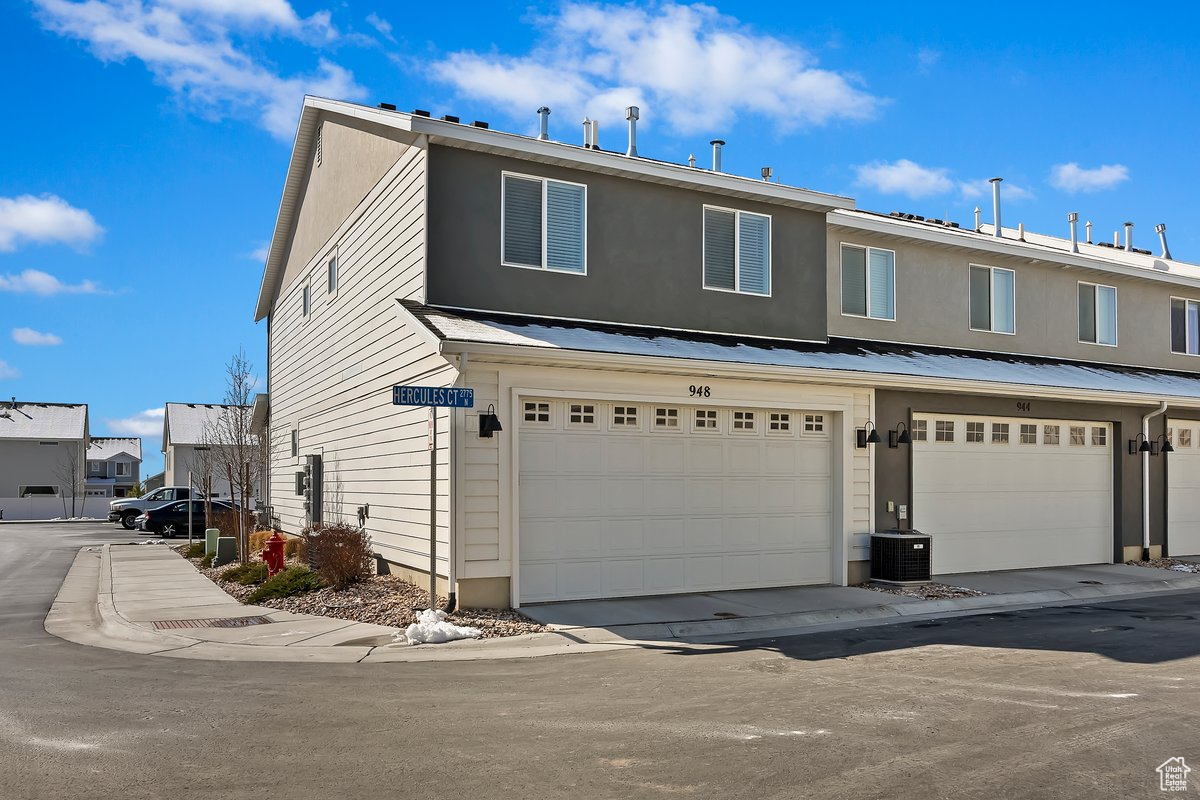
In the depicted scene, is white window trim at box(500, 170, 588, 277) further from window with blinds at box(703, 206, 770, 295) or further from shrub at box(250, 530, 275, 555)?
shrub at box(250, 530, 275, 555)

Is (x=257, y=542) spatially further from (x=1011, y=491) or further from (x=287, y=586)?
(x=1011, y=491)

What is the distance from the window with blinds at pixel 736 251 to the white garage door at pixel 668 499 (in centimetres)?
230

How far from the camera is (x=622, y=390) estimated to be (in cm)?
1325

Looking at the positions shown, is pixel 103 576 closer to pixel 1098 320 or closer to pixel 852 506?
pixel 852 506

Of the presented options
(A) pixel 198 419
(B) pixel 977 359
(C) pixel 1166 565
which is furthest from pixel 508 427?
(A) pixel 198 419

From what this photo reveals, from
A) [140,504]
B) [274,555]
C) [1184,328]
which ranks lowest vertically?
[140,504]

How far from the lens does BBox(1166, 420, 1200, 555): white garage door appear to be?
769 inches

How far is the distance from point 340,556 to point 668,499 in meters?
4.74

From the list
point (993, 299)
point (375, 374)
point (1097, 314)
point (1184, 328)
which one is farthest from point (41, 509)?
point (1184, 328)

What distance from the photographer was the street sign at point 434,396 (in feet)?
35.9

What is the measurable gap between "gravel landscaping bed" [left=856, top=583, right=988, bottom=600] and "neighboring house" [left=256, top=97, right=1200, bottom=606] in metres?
0.47

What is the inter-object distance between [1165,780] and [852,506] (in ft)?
30.8

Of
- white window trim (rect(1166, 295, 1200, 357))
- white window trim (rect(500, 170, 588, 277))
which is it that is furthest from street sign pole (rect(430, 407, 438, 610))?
white window trim (rect(1166, 295, 1200, 357))

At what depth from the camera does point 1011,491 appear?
684 inches
